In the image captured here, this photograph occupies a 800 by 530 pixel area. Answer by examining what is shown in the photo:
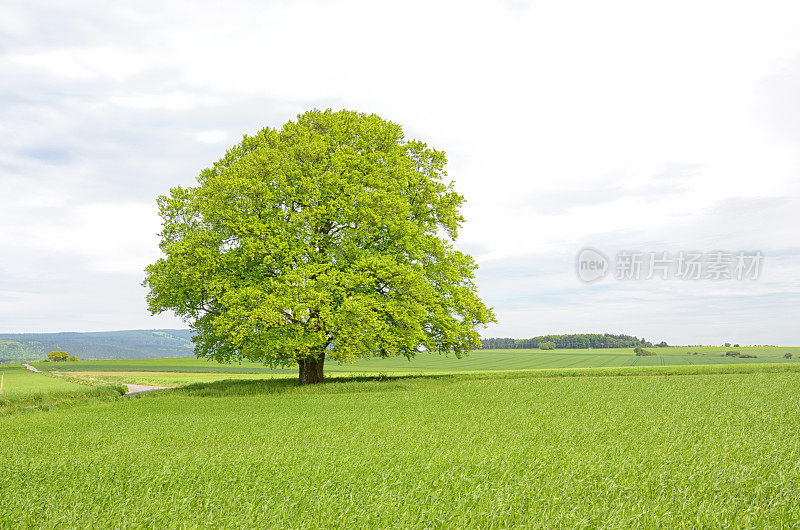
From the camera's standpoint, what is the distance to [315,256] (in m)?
28.2

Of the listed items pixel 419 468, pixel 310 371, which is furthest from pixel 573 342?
pixel 419 468

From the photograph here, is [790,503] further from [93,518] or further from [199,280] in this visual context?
[199,280]

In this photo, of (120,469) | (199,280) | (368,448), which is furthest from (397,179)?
(120,469)

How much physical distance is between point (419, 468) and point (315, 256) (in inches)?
818

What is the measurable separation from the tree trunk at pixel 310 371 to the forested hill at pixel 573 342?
94393 mm

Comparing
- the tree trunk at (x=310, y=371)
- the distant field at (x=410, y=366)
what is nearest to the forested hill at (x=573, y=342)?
the distant field at (x=410, y=366)

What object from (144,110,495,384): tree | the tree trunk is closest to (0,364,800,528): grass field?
(144,110,495,384): tree

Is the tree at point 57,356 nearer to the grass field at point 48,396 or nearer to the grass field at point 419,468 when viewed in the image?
the grass field at point 48,396

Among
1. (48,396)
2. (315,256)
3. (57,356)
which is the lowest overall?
(57,356)

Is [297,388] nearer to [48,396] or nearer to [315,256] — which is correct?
[315,256]

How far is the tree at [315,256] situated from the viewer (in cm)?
2642

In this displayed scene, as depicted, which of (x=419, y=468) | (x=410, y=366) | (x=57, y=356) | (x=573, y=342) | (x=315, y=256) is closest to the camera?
(x=419, y=468)

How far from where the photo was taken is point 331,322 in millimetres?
25672

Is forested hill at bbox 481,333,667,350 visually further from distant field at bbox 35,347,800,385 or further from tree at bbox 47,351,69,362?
tree at bbox 47,351,69,362
